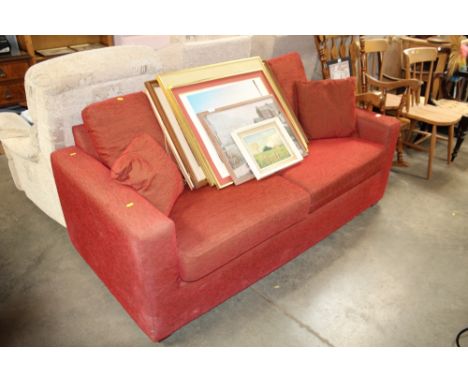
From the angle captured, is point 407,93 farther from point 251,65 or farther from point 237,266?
point 237,266

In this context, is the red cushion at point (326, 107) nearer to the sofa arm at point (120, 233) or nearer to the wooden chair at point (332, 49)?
the wooden chair at point (332, 49)

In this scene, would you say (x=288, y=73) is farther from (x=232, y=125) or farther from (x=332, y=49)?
(x=332, y=49)

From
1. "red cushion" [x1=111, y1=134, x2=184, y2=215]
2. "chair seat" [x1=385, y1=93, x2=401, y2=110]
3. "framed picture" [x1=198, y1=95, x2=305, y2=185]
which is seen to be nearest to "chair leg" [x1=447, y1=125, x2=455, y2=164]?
"chair seat" [x1=385, y1=93, x2=401, y2=110]

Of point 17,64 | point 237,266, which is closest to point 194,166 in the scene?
point 237,266

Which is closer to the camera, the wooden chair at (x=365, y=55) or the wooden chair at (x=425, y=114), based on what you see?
the wooden chair at (x=425, y=114)

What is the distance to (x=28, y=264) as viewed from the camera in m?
2.36

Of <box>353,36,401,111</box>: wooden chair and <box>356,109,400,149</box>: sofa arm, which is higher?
<box>353,36,401,111</box>: wooden chair

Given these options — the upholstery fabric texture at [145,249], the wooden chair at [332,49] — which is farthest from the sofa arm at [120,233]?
the wooden chair at [332,49]

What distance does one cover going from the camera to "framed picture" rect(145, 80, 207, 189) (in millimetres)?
2240

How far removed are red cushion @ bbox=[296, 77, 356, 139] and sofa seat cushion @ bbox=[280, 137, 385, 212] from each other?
83 millimetres

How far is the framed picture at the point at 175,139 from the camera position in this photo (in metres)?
2.24

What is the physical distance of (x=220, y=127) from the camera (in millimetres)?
2357

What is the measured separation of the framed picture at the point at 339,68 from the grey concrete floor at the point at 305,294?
1.31 meters

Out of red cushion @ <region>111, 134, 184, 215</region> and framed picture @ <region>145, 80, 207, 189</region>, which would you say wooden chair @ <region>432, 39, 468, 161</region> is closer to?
framed picture @ <region>145, 80, 207, 189</region>
